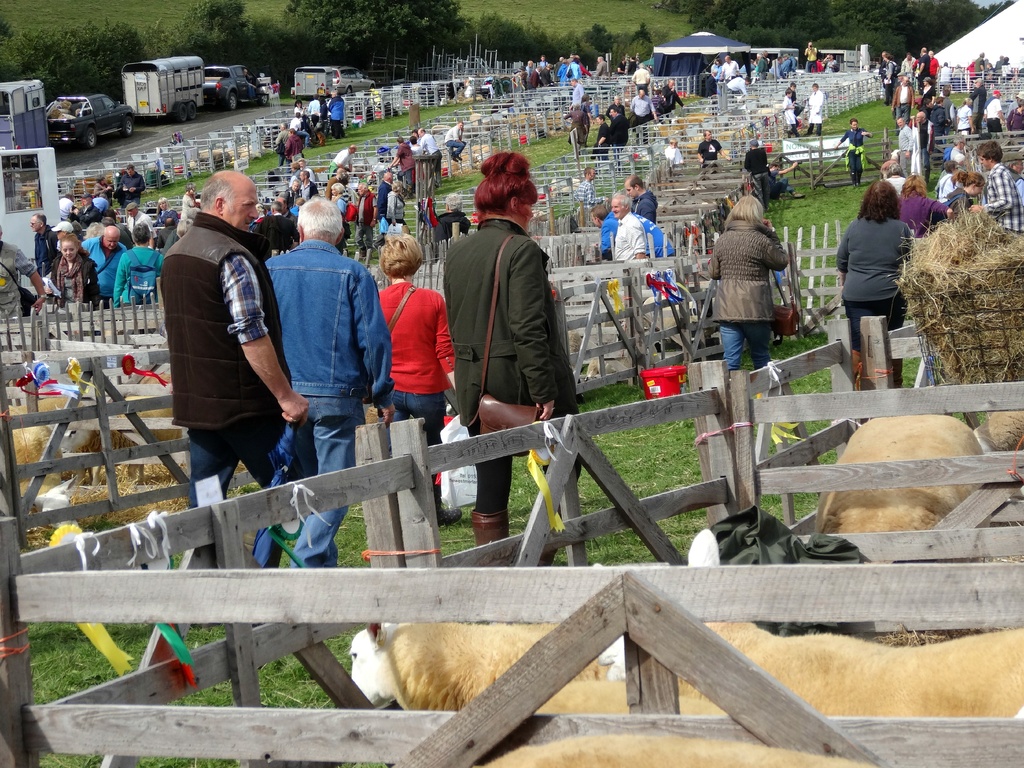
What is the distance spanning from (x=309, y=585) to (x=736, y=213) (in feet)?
24.4

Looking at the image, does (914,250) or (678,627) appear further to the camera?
(914,250)

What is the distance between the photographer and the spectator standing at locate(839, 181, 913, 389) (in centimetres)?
859

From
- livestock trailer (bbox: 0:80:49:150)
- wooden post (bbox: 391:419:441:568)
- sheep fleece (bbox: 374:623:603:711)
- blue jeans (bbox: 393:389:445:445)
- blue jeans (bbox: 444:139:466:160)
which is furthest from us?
blue jeans (bbox: 444:139:466:160)

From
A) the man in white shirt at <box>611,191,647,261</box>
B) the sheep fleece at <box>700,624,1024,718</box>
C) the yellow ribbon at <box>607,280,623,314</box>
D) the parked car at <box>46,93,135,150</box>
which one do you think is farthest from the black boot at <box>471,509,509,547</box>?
the parked car at <box>46,93,135,150</box>

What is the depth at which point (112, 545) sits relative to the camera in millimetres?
3072

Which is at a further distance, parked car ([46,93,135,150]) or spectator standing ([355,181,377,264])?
parked car ([46,93,135,150])

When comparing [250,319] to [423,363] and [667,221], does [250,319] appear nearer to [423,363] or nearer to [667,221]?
[423,363]

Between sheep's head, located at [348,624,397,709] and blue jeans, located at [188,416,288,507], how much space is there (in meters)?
1.55

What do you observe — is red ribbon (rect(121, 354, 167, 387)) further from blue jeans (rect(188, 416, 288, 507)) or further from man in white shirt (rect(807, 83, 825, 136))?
man in white shirt (rect(807, 83, 825, 136))

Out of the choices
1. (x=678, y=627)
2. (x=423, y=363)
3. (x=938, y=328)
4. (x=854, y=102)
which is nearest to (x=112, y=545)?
(x=678, y=627)

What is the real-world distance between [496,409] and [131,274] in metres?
10.2

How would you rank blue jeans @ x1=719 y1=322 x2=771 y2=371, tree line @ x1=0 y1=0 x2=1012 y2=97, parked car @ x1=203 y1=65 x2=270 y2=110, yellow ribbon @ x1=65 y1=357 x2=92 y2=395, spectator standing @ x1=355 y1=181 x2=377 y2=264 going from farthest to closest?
parked car @ x1=203 y1=65 x2=270 y2=110
tree line @ x1=0 y1=0 x2=1012 y2=97
spectator standing @ x1=355 y1=181 x2=377 y2=264
blue jeans @ x1=719 y1=322 x2=771 y2=371
yellow ribbon @ x1=65 y1=357 x2=92 y2=395

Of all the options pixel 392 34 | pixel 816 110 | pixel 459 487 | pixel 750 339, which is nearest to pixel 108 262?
pixel 750 339

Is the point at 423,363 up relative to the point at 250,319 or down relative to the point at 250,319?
down
